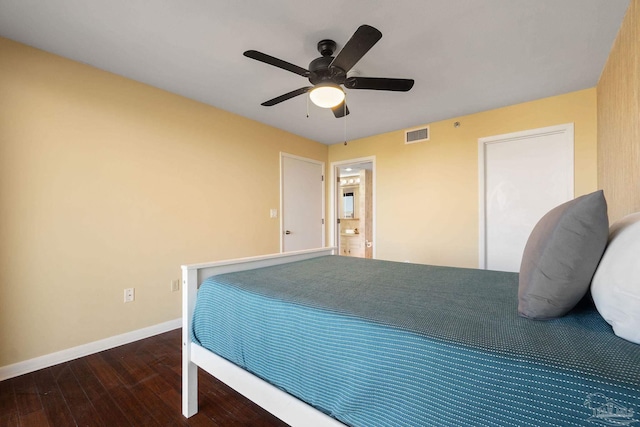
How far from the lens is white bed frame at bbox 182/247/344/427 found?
1013 millimetres

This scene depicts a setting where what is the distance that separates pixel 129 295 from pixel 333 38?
2.75 metres

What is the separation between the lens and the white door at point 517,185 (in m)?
2.75

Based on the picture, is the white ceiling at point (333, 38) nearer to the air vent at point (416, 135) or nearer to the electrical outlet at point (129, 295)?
the air vent at point (416, 135)

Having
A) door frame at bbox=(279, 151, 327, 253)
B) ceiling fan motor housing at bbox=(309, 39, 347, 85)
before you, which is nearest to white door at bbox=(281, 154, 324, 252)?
door frame at bbox=(279, 151, 327, 253)

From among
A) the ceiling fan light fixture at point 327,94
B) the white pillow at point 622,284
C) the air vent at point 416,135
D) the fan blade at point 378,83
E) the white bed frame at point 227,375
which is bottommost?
the white bed frame at point 227,375

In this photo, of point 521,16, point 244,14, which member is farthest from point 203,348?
point 521,16

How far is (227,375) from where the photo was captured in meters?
1.28

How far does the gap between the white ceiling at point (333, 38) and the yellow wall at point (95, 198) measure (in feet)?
0.86

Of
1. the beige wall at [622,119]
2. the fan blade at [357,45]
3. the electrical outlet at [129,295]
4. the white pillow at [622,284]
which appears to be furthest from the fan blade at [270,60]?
the electrical outlet at [129,295]

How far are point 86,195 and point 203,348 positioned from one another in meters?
1.75

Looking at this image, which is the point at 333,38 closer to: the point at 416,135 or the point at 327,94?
the point at 327,94

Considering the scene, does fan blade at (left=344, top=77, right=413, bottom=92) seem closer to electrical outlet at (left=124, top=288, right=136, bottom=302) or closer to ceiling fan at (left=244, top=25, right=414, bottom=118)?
ceiling fan at (left=244, top=25, right=414, bottom=118)

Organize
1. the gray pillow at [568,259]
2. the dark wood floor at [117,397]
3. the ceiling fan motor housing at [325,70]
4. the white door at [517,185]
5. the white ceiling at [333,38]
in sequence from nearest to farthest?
the gray pillow at [568,259] < the dark wood floor at [117,397] < the white ceiling at [333,38] < the ceiling fan motor housing at [325,70] < the white door at [517,185]

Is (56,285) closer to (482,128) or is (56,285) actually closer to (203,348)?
(203,348)
